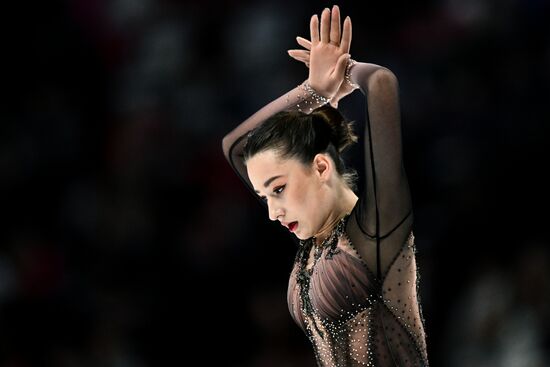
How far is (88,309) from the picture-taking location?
4703 millimetres

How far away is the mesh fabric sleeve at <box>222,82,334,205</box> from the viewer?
2.39m

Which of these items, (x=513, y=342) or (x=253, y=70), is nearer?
(x=513, y=342)

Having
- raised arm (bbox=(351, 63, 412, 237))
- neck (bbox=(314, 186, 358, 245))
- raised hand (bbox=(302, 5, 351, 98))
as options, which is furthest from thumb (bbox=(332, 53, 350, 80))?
neck (bbox=(314, 186, 358, 245))

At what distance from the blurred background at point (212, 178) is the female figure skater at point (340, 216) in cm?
181

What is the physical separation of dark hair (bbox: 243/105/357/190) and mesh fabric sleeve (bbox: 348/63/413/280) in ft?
0.43

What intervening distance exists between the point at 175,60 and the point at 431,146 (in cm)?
167

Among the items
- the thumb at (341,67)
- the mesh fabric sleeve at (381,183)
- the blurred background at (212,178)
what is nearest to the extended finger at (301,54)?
the thumb at (341,67)

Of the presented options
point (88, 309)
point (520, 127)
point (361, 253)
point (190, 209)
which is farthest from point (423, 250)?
point (361, 253)

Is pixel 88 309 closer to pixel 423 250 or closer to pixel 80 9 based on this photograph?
pixel 423 250

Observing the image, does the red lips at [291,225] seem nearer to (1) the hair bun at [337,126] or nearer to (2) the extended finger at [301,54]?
(1) the hair bun at [337,126]

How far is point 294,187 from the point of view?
224cm

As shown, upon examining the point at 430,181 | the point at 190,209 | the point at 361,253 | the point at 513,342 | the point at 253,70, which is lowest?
the point at 361,253

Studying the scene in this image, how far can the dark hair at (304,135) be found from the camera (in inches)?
88.0

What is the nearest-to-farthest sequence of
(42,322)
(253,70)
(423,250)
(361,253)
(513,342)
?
(361,253) < (513,342) < (423,250) < (42,322) < (253,70)
